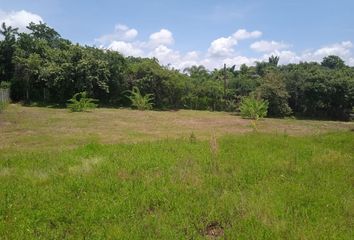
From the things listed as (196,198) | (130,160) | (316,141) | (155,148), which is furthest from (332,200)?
(316,141)

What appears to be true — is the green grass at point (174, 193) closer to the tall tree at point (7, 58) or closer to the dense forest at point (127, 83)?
the dense forest at point (127, 83)

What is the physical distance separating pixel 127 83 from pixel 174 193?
25324mm

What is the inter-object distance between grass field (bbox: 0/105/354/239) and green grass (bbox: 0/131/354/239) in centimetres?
2

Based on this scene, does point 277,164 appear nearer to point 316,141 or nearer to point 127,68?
point 316,141

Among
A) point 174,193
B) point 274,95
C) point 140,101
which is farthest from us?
point 274,95

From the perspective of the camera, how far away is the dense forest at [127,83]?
92.0 ft

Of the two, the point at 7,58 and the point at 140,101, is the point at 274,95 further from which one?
the point at 7,58

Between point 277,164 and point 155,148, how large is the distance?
3.10 metres

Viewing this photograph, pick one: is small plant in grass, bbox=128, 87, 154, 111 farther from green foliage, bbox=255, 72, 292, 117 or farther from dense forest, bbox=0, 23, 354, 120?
green foliage, bbox=255, 72, 292, 117

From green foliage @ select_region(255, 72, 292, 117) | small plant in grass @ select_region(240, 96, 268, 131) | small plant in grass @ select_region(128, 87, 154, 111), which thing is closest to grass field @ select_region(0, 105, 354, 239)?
small plant in grass @ select_region(240, 96, 268, 131)

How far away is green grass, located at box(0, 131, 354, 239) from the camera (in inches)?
188

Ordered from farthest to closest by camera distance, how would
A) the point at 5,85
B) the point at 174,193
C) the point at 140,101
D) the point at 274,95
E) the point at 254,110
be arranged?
1. the point at 274,95
2. the point at 5,85
3. the point at 140,101
4. the point at 254,110
5. the point at 174,193

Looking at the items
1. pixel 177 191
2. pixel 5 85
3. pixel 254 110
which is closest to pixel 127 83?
pixel 5 85

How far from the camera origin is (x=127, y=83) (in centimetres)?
3070
